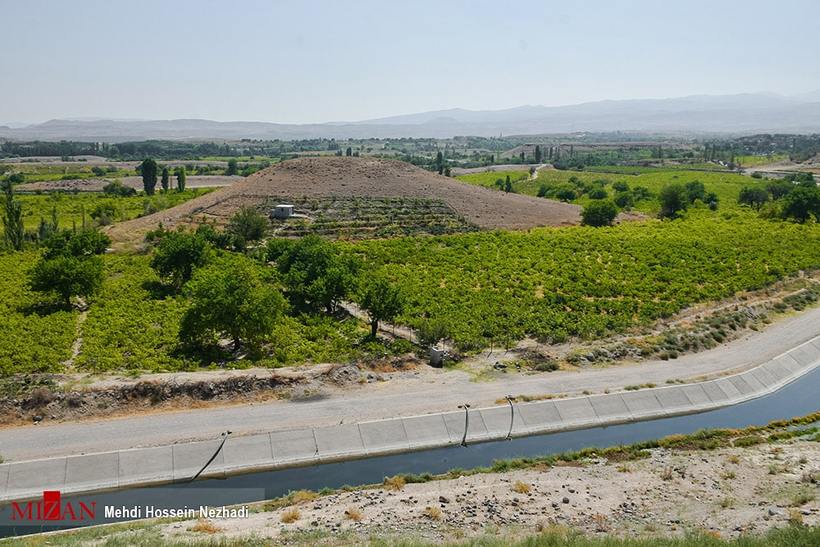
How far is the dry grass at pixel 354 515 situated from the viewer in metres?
20.3

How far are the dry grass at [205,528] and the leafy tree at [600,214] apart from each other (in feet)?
218

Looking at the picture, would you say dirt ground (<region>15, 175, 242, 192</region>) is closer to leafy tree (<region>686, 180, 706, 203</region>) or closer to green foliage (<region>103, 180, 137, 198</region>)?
green foliage (<region>103, 180, 137, 198</region>)

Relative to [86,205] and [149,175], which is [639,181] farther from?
[86,205]

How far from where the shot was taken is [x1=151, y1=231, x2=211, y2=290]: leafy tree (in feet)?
143

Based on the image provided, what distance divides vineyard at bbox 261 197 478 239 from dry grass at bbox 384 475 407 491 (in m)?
45.6

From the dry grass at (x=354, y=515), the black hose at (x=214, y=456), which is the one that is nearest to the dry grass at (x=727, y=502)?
the dry grass at (x=354, y=515)

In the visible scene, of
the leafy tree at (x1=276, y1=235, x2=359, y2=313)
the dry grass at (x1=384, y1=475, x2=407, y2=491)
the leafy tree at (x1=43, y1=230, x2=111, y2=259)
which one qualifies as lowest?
the dry grass at (x1=384, y1=475, x2=407, y2=491)

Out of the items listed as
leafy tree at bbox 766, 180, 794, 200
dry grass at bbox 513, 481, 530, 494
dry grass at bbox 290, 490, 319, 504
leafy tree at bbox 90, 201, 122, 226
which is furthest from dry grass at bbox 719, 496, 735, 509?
leafy tree at bbox 766, 180, 794, 200

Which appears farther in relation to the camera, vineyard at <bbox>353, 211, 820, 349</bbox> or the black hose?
vineyard at <bbox>353, 211, 820, 349</bbox>

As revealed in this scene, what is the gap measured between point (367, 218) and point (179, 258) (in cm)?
3147

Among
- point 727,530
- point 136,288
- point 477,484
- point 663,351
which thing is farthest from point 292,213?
point 727,530

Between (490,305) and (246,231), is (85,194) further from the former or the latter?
(490,305)

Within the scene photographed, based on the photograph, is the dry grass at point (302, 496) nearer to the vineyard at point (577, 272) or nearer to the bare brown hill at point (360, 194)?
the vineyard at point (577, 272)

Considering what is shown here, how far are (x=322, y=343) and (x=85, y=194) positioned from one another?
97.7 meters
